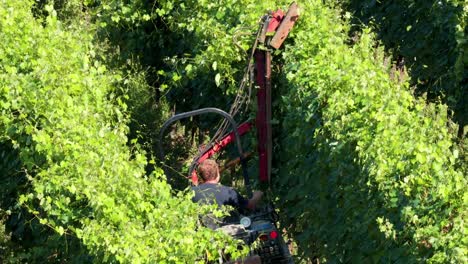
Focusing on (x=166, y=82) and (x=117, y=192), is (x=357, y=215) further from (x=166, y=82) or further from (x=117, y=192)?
(x=166, y=82)

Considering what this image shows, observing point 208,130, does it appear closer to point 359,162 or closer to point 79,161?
point 79,161

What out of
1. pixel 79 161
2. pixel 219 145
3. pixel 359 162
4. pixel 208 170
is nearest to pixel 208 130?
pixel 219 145

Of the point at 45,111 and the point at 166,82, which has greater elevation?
the point at 166,82

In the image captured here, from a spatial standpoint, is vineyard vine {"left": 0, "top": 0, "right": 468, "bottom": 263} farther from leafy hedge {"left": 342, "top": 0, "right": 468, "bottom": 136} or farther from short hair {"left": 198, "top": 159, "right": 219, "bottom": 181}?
short hair {"left": 198, "top": 159, "right": 219, "bottom": 181}

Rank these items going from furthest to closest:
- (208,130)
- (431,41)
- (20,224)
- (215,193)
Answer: (208,130)
(431,41)
(20,224)
(215,193)

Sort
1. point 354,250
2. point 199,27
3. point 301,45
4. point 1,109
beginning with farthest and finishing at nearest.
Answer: point 199,27
point 301,45
point 1,109
point 354,250

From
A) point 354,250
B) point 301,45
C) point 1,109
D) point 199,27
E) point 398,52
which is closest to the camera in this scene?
point 354,250

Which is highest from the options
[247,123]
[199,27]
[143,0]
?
[143,0]

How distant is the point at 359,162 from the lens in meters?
11.6

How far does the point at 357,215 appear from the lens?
1177 centimetres

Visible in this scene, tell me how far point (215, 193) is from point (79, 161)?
143cm

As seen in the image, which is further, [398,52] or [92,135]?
[398,52]

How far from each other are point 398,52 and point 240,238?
625 centimetres

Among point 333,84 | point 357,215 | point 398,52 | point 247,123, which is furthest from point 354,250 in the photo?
point 398,52
